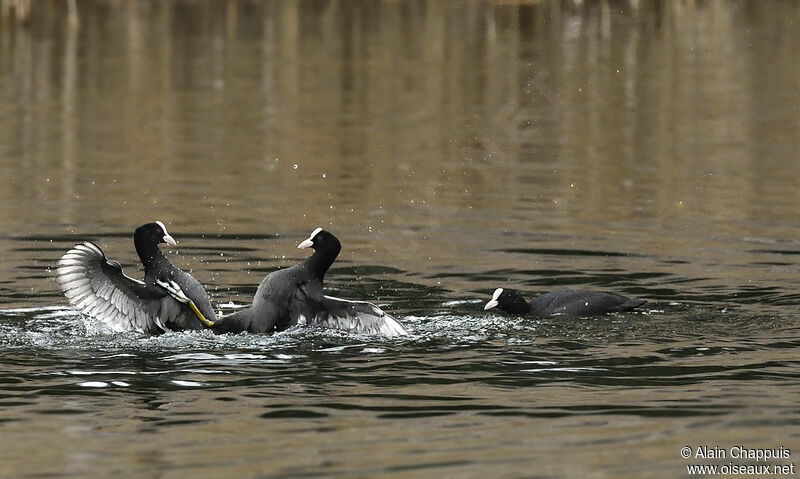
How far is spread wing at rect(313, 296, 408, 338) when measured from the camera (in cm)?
1029

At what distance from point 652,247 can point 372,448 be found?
695cm

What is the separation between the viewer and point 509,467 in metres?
7.13

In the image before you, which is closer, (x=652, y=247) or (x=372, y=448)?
(x=372, y=448)

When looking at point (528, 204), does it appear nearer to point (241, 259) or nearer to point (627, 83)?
point (241, 259)

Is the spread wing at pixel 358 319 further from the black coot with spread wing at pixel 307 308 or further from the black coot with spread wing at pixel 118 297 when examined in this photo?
the black coot with spread wing at pixel 118 297

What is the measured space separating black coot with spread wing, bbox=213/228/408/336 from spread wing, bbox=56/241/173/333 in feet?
1.58

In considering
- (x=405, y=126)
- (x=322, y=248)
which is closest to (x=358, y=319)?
(x=322, y=248)

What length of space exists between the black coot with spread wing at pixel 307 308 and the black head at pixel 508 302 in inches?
40.7

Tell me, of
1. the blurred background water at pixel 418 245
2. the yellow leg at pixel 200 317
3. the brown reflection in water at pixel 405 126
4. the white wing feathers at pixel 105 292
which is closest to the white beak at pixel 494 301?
the blurred background water at pixel 418 245

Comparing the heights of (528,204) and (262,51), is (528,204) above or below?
below

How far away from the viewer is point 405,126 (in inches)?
937

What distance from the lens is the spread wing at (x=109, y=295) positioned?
34.6 ft

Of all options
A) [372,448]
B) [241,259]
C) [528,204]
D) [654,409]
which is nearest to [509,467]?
[372,448]

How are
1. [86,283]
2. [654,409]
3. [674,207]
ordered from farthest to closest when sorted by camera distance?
[674,207]
[86,283]
[654,409]
